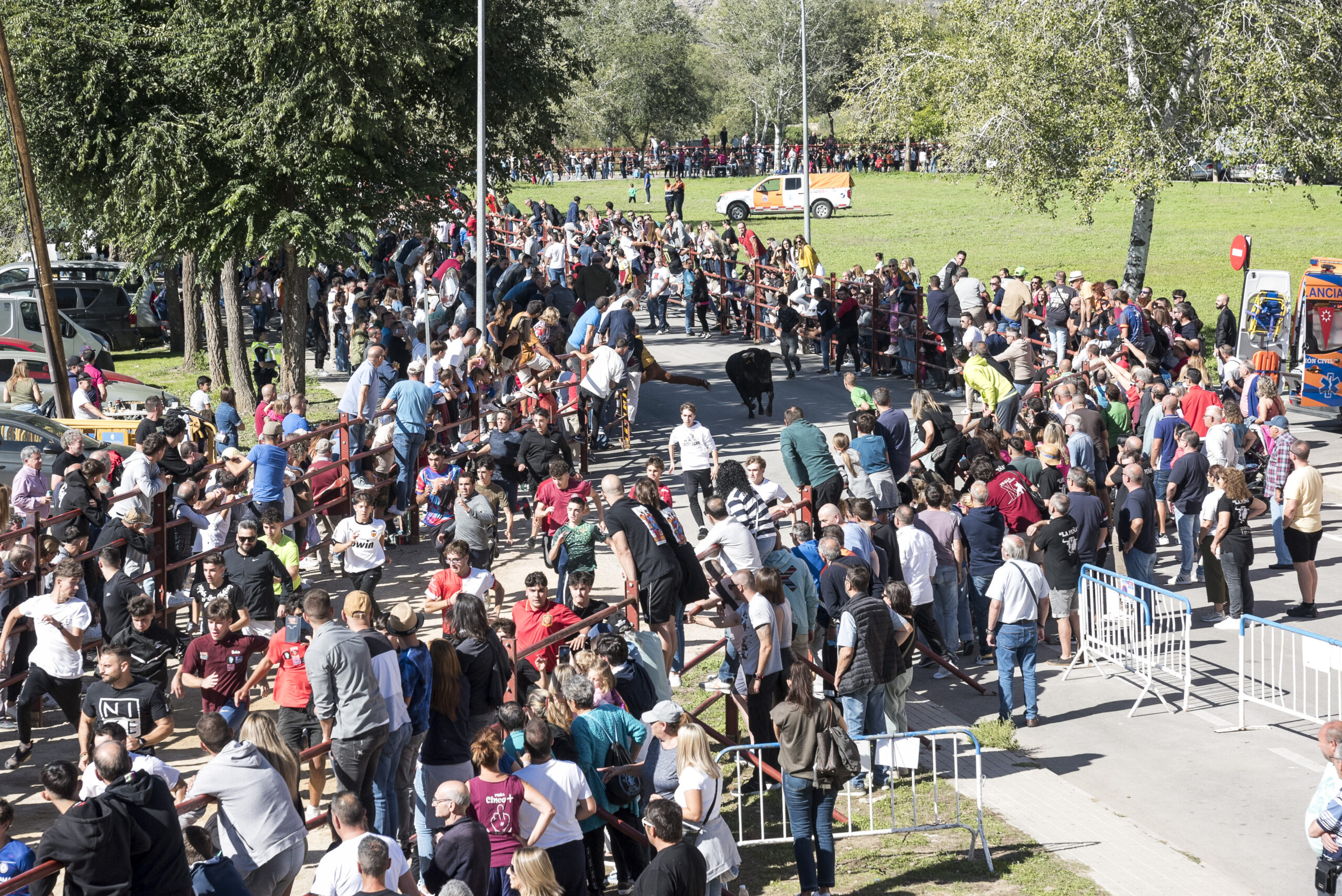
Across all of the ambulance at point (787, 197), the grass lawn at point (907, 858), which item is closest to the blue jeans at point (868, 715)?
the grass lawn at point (907, 858)

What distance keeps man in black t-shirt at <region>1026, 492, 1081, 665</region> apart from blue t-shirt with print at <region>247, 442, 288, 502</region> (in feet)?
23.4

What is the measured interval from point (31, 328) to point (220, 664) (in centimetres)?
2052

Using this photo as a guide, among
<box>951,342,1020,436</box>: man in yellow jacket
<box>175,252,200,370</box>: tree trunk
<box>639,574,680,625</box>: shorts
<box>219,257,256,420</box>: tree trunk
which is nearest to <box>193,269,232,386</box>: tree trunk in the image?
<box>219,257,256,420</box>: tree trunk

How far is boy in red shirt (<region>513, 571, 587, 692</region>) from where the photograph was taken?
31.7 feet

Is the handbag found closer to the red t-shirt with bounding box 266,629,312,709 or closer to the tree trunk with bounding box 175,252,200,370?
the red t-shirt with bounding box 266,629,312,709

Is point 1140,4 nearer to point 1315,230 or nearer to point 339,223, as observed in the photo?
point 339,223

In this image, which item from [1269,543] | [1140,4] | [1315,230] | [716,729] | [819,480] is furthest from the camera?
[1315,230]

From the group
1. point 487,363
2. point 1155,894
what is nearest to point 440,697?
point 1155,894

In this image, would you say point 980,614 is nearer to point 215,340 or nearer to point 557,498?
point 557,498

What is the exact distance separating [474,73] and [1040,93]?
1079 centimetres

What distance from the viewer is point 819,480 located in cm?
1405

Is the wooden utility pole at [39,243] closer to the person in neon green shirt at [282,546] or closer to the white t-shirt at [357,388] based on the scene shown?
the white t-shirt at [357,388]

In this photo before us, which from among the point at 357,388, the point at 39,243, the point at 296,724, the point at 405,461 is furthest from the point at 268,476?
the point at 39,243

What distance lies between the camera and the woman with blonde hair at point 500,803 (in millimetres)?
7109
